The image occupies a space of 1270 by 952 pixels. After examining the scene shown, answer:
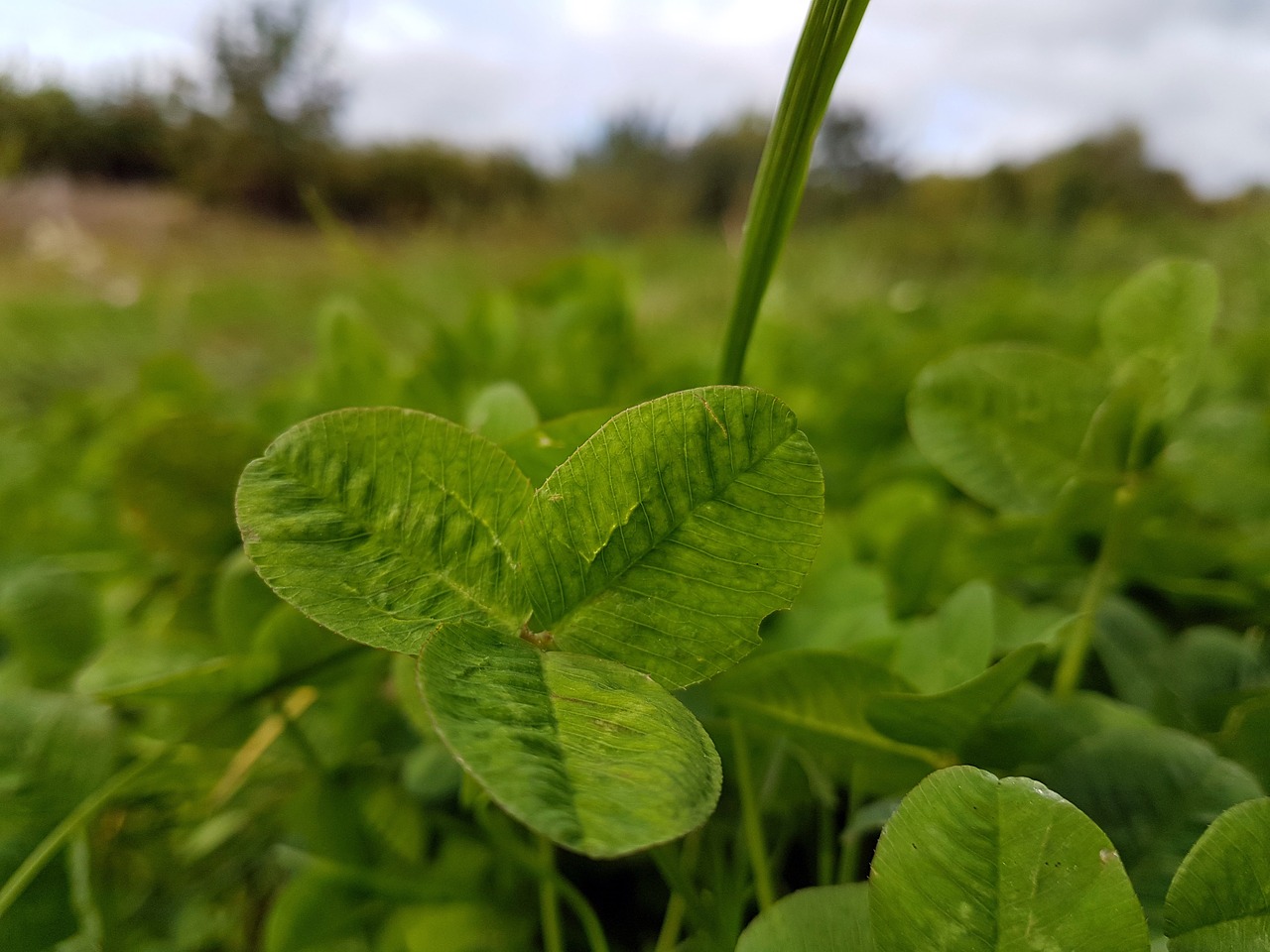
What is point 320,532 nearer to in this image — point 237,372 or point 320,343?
point 320,343

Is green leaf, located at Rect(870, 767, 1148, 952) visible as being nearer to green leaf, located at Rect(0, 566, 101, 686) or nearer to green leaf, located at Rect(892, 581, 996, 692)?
green leaf, located at Rect(892, 581, 996, 692)

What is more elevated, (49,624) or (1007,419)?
(1007,419)

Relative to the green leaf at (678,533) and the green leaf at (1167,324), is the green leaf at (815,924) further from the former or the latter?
the green leaf at (1167,324)

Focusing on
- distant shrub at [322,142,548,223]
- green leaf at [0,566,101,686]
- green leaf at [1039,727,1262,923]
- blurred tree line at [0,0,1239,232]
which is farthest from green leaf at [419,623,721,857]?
distant shrub at [322,142,548,223]

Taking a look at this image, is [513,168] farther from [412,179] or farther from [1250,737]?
[1250,737]

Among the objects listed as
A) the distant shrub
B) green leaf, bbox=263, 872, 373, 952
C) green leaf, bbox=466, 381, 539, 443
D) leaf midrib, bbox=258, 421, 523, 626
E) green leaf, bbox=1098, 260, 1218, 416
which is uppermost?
the distant shrub

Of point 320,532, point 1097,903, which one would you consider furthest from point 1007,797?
point 320,532

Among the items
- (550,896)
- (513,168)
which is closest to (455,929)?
(550,896)

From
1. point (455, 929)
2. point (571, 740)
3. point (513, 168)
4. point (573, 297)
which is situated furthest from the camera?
point (513, 168)
